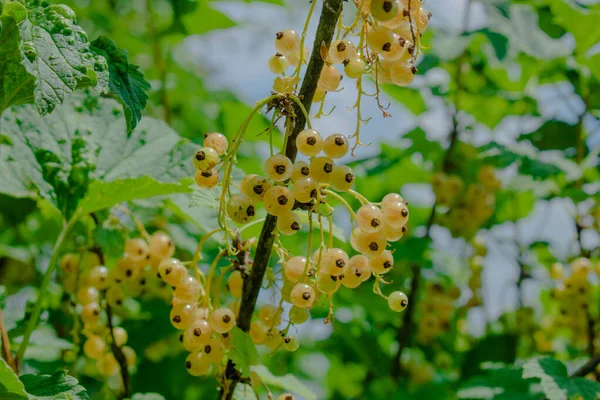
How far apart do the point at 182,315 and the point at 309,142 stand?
46 cm

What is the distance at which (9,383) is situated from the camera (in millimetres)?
951

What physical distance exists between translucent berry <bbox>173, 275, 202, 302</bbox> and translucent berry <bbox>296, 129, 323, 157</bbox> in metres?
0.40

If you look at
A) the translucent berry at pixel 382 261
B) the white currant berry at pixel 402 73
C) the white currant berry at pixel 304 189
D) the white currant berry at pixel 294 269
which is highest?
the white currant berry at pixel 402 73

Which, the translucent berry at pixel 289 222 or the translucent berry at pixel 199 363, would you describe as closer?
the translucent berry at pixel 289 222

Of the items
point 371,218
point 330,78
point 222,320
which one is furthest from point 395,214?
point 222,320

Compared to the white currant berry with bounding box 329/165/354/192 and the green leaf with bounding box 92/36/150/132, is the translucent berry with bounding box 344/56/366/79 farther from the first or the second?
the green leaf with bounding box 92/36/150/132

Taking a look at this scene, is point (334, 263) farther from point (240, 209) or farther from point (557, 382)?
point (557, 382)

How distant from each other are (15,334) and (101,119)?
64 cm

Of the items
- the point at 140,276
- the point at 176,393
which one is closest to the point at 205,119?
the point at 176,393

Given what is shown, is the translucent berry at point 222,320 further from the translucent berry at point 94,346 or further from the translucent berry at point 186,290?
the translucent berry at point 94,346

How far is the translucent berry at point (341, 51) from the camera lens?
3.34 ft

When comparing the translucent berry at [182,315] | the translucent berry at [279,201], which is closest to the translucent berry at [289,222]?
the translucent berry at [279,201]

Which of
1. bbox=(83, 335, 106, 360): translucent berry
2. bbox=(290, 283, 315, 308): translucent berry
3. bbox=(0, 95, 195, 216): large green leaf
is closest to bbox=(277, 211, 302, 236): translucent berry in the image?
bbox=(290, 283, 315, 308): translucent berry

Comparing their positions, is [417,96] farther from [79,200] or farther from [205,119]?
[79,200]
